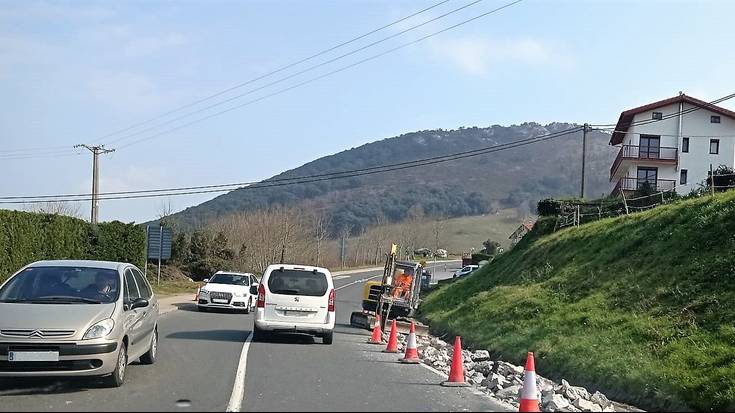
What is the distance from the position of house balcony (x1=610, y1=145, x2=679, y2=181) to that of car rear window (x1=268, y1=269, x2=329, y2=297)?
140 ft

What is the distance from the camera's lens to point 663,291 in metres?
17.5

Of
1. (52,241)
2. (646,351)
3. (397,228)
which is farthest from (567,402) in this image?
(397,228)

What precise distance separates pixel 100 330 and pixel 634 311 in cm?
1176

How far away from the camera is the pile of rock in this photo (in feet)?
35.5

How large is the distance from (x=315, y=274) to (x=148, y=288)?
18.8 ft

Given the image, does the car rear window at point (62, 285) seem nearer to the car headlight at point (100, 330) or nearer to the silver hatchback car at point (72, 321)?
the silver hatchback car at point (72, 321)

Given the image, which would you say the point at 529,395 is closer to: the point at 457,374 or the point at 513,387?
the point at 513,387

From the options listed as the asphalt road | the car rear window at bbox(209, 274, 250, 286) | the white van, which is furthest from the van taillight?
the car rear window at bbox(209, 274, 250, 286)

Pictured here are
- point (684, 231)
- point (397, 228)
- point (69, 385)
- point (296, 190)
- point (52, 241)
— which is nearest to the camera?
point (69, 385)

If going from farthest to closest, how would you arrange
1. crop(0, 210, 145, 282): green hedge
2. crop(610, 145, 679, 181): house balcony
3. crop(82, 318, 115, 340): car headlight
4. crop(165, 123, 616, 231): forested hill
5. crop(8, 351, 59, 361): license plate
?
crop(165, 123, 616, 231): forested hill
crop(610, 145, 679, 181): house balcony
crop(0, 210, 145, 282): green hedge
crop(82, 318, 115, 340): car headlight
crop(8, 351, 59, 361): license plate

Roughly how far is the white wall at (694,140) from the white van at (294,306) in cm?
4320

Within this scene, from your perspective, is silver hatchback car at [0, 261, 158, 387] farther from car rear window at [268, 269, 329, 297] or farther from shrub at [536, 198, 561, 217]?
shrub at [536, 198, 561, 217]

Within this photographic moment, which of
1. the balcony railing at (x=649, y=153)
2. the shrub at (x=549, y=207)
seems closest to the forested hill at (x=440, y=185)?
the balcony railing at (x=649, y=153)

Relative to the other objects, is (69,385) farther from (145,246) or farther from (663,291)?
(145,246)
